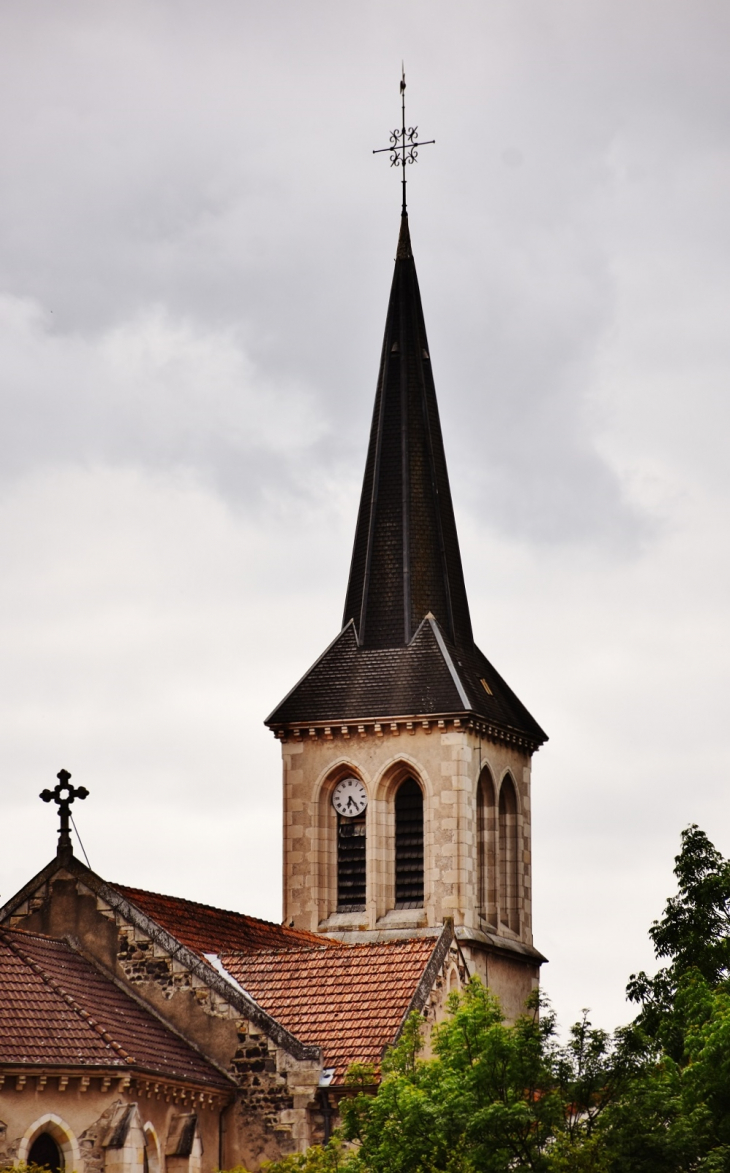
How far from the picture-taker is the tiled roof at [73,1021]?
106ft

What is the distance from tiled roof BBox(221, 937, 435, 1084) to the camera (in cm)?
3572

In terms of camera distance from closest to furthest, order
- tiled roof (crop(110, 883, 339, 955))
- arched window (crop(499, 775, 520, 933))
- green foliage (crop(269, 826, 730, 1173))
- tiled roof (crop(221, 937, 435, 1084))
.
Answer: green foliage (crop(269, 826, 730, 1173)) < tiled roof (crop(221, 937, 435, 1084)) < tiled roof (crop(110, 883, 339, 955)) < arched window (crop(499, 775, 520, 933))

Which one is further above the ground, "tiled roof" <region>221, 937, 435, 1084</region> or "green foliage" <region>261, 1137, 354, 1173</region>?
"tiled roof" <region>221, 937, 435, 1084</region>

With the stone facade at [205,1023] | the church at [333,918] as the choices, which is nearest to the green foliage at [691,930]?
the church at [333,918]

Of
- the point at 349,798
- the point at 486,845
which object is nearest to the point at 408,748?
the point at 349,798

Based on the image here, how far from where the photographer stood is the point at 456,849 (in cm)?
5100

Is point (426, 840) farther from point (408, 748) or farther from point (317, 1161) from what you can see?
point (317, 1161)

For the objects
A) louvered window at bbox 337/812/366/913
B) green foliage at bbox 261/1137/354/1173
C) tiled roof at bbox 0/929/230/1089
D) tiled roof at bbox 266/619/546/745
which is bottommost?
green foliage at bbox 261/1137/354/1173

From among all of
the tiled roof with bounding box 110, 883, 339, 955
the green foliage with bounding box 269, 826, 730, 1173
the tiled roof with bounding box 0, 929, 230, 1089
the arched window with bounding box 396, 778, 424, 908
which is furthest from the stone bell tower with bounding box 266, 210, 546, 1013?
the green foliage with bounding box 269, 826, 730, 1173

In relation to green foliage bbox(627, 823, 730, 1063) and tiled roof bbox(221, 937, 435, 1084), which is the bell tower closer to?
green foliage bbox(627, 823, 730, 1063)

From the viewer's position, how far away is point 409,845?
51.7m

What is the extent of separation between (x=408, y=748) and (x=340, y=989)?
48.2 ft

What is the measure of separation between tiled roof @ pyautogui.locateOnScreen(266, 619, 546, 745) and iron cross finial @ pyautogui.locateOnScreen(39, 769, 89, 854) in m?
14.0

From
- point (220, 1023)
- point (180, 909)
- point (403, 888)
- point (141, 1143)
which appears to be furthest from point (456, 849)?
point (141, 1143)
